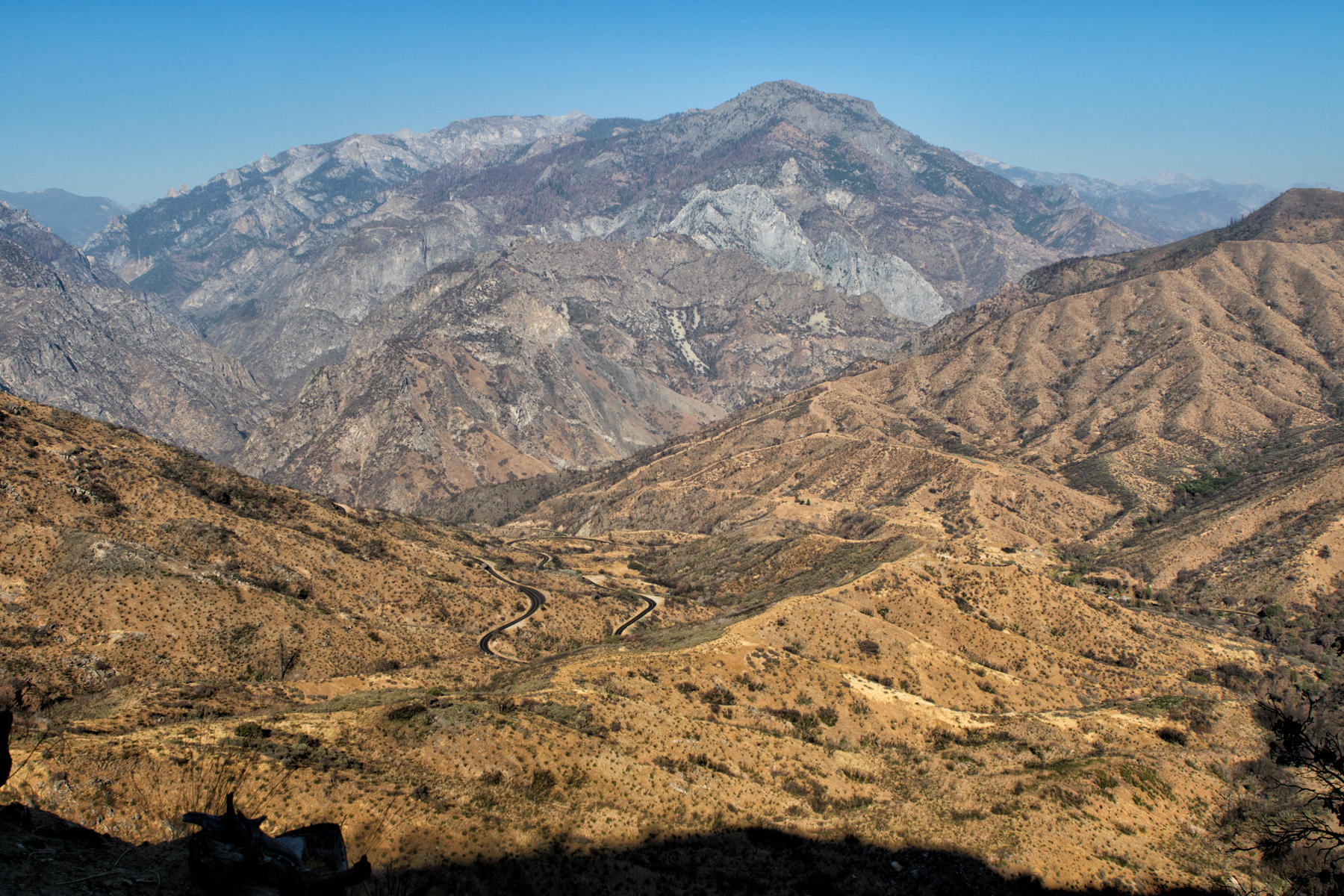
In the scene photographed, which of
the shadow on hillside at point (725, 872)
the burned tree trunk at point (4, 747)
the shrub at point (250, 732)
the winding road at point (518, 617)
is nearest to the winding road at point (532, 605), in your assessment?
the winding road at point (518, 617)

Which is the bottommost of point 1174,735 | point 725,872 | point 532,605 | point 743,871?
point 532,605

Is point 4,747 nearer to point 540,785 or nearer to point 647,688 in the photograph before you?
point 540,785

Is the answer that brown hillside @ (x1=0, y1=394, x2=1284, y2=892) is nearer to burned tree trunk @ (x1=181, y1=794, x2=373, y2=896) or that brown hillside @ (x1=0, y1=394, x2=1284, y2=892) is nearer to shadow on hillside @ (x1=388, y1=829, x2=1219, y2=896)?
shadow on hillside @ (x1=388, y1=829, x2=1219, y2=896)

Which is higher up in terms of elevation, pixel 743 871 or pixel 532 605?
pixel 743 871

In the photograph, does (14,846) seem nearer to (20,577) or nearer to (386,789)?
(386,789)

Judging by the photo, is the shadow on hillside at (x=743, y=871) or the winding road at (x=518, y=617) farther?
the winding road at (x=518, y=617)

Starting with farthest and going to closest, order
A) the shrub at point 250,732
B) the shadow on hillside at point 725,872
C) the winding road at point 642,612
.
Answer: the winding road at point 642,612 → the shrub at point 250,732 → the shadow on hillside at point 725,872

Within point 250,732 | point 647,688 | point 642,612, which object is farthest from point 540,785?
point 642,612

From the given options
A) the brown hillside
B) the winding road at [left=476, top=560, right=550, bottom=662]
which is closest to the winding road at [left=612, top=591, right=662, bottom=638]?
the brown hillside

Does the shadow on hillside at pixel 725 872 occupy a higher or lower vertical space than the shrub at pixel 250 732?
lower

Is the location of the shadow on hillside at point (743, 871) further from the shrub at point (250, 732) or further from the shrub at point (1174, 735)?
the shrub at point (1174, 735)

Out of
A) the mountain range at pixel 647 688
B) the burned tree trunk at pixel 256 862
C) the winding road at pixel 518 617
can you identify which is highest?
the burned tree trunk at pixel 256 862
